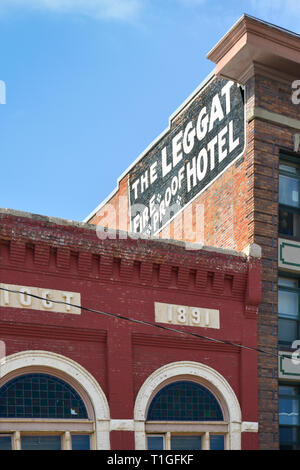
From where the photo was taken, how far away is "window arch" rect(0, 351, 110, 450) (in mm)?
17031

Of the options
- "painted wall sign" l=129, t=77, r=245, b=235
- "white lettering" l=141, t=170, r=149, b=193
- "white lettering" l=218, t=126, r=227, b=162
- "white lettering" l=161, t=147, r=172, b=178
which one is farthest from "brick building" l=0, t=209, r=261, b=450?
"white lettering" l=141, t=170, r=149, b=193

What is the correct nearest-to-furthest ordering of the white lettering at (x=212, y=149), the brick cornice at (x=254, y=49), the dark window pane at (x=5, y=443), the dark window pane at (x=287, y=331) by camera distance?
the dark window pane at (x=5, y=443)
the dark window pane at (x=287, y=331)
the brick cornice at (x=254, y=49)
the white lettering at (x=212, y=149)

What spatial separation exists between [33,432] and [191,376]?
4.49m

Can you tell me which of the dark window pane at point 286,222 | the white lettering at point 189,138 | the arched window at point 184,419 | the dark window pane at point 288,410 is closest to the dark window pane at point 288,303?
the dark window pane at point 286,222

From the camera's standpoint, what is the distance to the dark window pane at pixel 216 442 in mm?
19531

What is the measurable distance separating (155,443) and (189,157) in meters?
11.3

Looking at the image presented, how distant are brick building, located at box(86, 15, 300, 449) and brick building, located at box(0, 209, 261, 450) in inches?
32.8

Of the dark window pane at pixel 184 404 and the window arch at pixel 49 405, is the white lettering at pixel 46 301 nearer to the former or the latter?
the window arch at pixel 49 405

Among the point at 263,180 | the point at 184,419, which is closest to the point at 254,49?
the point at 263,180

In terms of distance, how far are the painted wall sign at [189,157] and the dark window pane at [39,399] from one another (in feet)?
30.9

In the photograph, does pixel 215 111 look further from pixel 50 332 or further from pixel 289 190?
pixel 50 332

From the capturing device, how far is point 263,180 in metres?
22.2

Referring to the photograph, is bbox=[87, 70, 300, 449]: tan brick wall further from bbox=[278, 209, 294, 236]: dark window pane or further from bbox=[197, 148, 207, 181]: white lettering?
bbox=[197, 148, 207, 181]: white lettering

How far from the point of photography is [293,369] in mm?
21266
